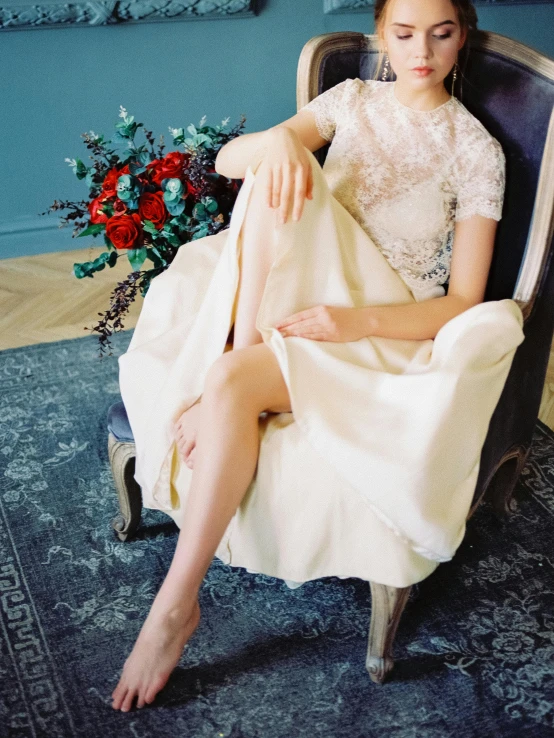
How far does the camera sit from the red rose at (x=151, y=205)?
1732 mm

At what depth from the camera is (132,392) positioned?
161 cm

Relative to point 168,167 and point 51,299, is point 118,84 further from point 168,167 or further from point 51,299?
point 168,167

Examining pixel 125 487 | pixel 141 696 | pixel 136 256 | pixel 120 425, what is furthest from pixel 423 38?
pixel 141 696

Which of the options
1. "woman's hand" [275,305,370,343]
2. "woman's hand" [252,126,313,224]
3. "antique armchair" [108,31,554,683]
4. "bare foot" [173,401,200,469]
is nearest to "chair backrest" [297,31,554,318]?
"antique armchair" [108,31,554,683]

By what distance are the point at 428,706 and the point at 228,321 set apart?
0.84 metres

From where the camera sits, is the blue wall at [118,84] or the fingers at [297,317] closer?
the fingers at [297,317]

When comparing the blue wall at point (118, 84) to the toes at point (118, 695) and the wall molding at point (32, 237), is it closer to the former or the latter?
the wall molding at point (32, 237)

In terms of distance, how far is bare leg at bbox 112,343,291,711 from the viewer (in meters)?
1.38

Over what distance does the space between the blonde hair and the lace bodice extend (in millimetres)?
60

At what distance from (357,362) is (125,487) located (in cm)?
66

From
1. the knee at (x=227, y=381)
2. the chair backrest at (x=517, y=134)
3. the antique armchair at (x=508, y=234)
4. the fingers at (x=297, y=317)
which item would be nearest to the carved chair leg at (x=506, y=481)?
the antique armchair at (x=508, y=234)

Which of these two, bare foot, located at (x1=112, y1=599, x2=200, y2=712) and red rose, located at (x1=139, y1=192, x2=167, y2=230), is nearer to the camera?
bare foot, located at (x1=112, y1=599, x2=200, y2=712)

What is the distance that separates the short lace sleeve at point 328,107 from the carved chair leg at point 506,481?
2.93 ft

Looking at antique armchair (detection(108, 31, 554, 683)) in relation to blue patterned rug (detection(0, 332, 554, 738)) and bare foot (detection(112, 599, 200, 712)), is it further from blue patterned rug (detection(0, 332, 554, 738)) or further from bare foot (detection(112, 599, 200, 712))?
bare foot (detection(112, 599, 200, 712))
